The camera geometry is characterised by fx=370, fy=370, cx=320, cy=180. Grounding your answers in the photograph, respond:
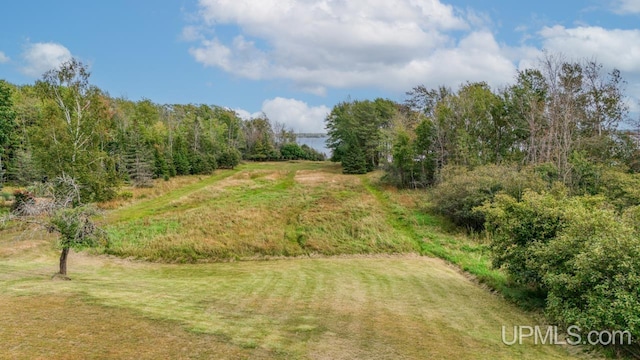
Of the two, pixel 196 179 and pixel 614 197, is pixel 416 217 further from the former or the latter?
pixel 196 179

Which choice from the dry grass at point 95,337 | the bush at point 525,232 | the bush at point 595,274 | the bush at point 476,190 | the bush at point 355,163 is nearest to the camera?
the dry grass at point 95,337

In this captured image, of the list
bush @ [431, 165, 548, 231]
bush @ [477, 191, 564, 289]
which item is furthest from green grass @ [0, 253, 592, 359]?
bush @ [431, 165, 548, 231]

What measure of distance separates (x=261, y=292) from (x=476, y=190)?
2038 cm

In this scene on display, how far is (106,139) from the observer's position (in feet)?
67.6

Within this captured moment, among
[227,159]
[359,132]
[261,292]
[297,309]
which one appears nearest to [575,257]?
[297,309]

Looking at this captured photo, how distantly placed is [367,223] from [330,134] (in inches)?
2007

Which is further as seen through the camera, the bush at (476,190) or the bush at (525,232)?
the bush at (476,190)

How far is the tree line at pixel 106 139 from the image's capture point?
17.2 m

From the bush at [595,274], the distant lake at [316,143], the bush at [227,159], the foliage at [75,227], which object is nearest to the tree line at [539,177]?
the bush at [595,274]

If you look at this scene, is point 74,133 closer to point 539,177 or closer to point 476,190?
point 476,190

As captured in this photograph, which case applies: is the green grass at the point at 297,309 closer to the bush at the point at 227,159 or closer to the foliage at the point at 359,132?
the foliage at the point at 359,132

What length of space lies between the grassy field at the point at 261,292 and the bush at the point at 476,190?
2314mm

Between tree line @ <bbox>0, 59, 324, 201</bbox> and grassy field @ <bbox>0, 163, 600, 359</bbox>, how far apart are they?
2977mm

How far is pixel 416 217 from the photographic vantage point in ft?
107
